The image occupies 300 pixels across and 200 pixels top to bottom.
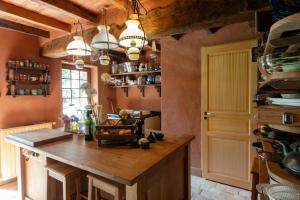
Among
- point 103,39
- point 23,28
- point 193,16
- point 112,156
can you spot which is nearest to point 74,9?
point 103,39

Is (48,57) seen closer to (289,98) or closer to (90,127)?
(90,127)

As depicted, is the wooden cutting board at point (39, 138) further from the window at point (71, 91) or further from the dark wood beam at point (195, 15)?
the window at point (71, 91)

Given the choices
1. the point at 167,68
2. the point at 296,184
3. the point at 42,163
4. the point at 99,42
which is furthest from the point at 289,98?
the point at 167,68

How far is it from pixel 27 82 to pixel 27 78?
0.09 m

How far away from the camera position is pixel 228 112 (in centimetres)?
266

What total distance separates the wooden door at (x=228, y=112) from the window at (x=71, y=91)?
8.43 feet

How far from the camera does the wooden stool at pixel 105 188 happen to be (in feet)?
4.28

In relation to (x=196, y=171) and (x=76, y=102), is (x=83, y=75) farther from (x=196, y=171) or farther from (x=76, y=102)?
(x=196, y=171)

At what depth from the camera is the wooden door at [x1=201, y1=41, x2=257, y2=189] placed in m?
2.52

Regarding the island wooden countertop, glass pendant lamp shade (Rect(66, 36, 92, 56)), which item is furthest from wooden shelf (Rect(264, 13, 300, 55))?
glass pendant lamp shade (Rect(66, 36, 92, 56))

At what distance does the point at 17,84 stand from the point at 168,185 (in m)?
2.90

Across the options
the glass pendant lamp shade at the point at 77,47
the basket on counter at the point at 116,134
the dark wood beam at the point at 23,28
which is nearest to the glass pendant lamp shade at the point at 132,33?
the glass pendant lamp shade at the point at 77,47

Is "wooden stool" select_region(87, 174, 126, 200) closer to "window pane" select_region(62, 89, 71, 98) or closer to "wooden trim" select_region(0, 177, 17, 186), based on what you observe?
"wooden trim" select_region(0, 177, 17, 186)

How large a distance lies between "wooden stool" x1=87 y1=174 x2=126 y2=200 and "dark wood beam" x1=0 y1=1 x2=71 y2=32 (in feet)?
7.20
